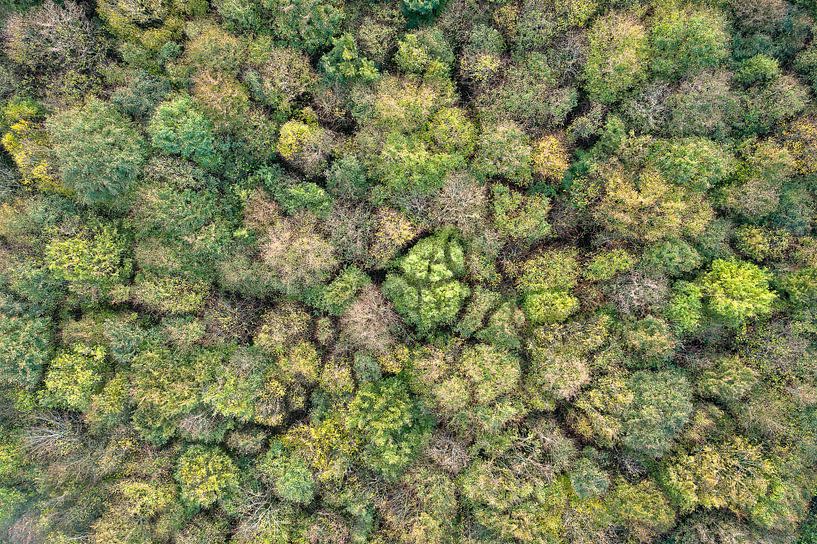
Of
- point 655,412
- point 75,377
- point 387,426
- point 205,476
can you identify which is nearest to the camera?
point 655,412

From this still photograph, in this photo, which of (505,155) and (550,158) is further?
(550,158)

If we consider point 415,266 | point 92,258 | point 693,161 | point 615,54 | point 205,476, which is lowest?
point 205,476

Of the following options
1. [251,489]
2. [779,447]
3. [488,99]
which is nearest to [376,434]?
[251,489]

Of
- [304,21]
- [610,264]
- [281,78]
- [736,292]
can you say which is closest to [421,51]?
[304,21]

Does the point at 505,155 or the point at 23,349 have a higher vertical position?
the point at 505,155

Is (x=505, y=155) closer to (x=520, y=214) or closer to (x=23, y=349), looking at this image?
(x=520, y=214)

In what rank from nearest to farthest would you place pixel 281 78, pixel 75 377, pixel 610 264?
pixel 281 78, pixel 610 264, pixel 75 377

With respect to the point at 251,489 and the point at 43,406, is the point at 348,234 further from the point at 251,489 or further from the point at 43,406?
the point at 43,406

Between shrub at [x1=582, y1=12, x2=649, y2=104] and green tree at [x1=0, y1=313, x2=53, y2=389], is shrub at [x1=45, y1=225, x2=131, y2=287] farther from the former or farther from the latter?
shrub at [x1=582, y1=12, x2=649, y2=104]

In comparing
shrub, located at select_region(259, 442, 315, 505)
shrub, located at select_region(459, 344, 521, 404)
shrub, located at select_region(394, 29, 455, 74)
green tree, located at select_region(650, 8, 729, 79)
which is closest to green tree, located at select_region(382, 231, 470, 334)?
shrub, located at select_region(459, 344, 521, 404)

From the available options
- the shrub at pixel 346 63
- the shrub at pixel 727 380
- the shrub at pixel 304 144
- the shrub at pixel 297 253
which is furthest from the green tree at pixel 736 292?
the shrub at pixel 304 144
